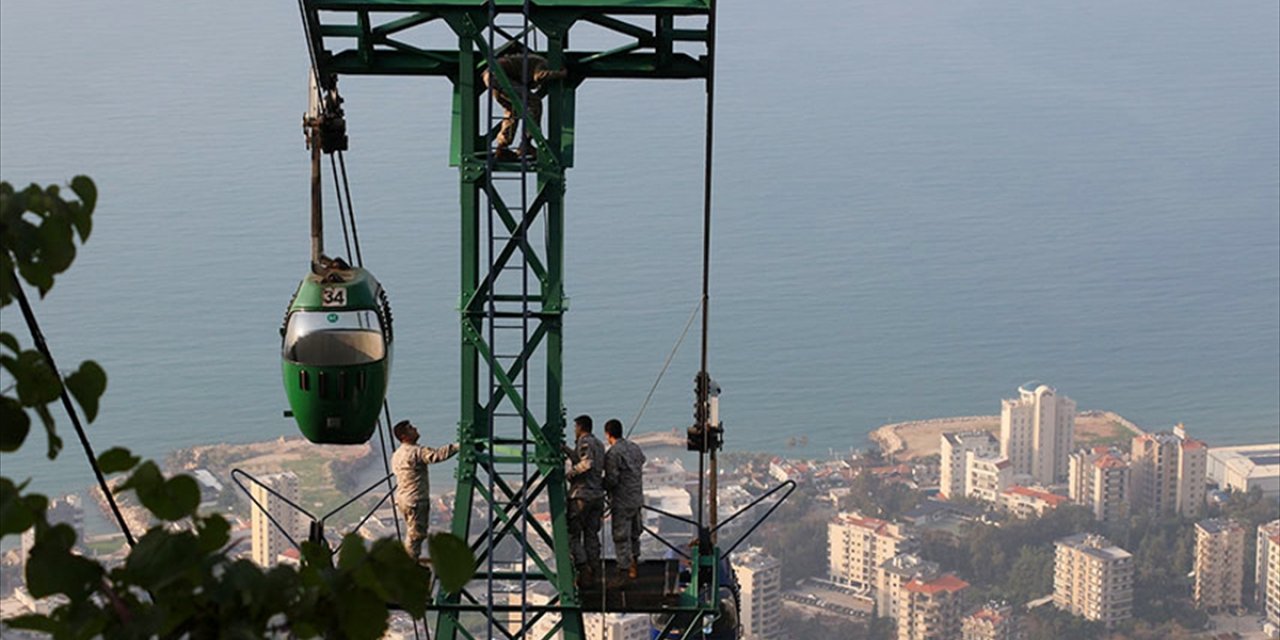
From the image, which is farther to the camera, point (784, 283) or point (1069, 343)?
point (1069, 343)

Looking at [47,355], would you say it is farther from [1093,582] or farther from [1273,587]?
[1273,587]

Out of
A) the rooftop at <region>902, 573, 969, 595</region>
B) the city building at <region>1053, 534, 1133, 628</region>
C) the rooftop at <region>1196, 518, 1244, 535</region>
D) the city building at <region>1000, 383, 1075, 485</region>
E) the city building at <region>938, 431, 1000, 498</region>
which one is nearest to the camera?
the rooftop at <region>902, 573, 969, 595</region>

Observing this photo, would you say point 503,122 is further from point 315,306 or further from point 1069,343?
point 1069,343

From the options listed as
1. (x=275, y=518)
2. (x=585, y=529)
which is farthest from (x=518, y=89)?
(x=275, y=518)

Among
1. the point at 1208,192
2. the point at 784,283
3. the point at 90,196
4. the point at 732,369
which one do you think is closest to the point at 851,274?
the point at 784,283

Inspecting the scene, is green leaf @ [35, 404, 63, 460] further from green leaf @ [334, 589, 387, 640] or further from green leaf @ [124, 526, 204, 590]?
green leaf @ [334, 589, 387, 640]

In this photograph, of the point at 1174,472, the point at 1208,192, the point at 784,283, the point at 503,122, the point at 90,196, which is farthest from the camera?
the point at 1208,192

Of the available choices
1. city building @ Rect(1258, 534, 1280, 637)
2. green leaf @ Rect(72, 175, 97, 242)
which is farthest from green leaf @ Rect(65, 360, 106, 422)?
city building @ Rect(1258, 534, 1280, 637)
